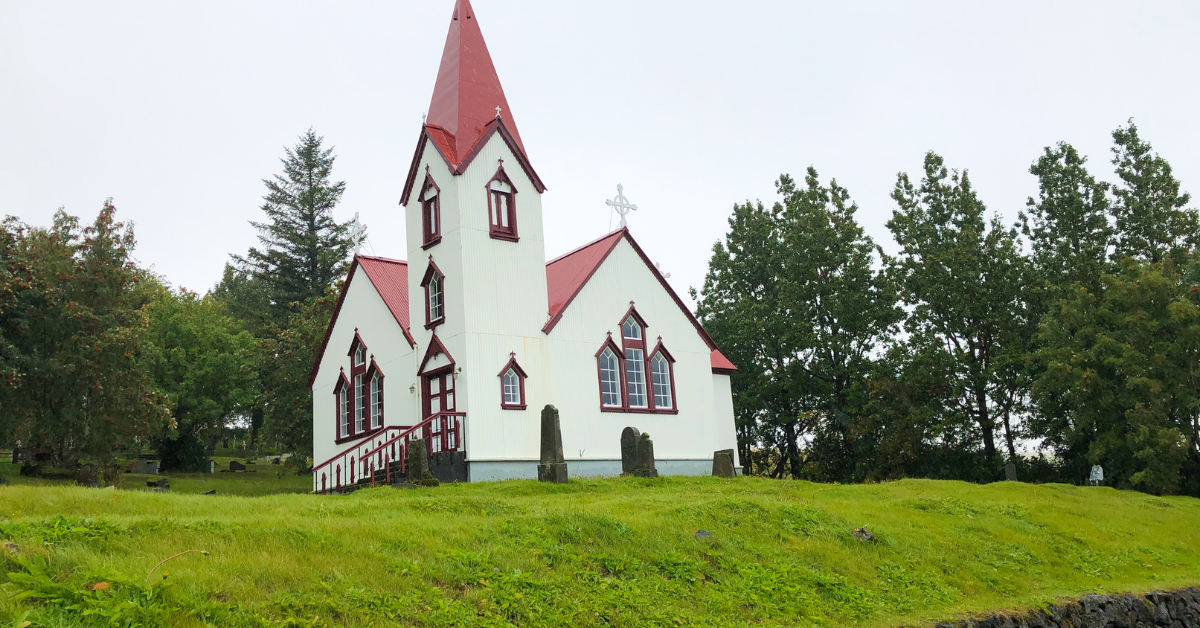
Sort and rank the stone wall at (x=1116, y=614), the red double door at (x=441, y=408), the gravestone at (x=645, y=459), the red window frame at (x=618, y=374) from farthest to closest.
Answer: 1. the red window frame at (x=618, y=374)
2. the red double door at (x=441, y=408)
3. the gravestone at (x=645, y=459)
4. the stone wall at (x=1116, y=614)

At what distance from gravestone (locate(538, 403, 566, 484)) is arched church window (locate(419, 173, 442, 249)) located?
24.6 feet

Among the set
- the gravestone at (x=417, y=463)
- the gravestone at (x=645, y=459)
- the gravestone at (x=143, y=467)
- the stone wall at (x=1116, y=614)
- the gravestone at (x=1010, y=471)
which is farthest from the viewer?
the gravestone at (x=143, y=467)

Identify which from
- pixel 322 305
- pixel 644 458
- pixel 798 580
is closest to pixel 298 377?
pixel 322 305

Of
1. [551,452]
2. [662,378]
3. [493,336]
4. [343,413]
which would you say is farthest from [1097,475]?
[343,413]

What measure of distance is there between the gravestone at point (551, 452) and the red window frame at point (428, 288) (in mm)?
5679

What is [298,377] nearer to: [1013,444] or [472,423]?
[472,423]

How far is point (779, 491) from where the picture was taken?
70.0 feet

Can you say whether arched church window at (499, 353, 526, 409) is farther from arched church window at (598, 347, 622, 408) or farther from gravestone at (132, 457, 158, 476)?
gravestone at (132, 457, 158, 476)

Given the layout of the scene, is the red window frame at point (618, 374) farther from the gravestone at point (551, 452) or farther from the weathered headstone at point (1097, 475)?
the weathered headstone at point (1097, 475)

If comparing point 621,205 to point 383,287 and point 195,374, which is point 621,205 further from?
point 195,374

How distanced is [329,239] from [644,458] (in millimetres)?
38194

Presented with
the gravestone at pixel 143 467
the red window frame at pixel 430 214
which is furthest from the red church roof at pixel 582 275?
the gravestone at pixel 143 467

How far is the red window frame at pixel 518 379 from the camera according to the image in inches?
997

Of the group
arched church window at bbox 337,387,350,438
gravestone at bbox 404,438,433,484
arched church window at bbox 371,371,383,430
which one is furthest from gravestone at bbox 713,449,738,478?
arched church window at bbox 337,387,350,438
